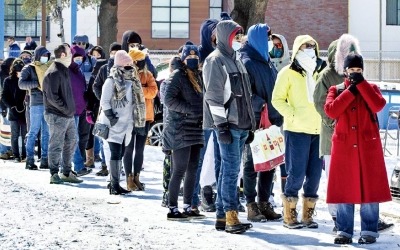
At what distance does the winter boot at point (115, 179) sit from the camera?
1372 centimetres

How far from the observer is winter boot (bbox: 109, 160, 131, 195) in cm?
1372

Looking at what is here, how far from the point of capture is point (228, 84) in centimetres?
1047

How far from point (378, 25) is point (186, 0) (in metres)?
13.0

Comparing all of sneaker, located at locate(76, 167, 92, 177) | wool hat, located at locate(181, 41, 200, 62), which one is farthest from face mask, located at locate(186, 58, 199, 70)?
sneaker, located at locate(76, 167, 92, 177)

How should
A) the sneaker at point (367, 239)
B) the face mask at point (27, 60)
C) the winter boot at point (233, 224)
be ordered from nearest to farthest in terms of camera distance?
the sneaker at point (367, 239)
the winter boot at point (233, 224)
the face mask at point (27, 60)

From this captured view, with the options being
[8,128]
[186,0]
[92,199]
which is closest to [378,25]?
[186,0]

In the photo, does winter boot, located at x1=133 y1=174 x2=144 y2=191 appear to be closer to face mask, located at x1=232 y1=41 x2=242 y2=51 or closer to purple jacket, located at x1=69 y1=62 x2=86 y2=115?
purple jacket, located at x1=69 y1=62 x2=86 y2=115

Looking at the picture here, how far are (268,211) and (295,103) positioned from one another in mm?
1347

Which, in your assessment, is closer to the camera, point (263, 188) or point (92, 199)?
point (263, 188)

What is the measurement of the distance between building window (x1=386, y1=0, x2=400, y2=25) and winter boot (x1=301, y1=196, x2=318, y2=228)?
45754 millimetres

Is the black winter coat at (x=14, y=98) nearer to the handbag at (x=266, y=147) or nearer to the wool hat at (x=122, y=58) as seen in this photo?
the wool hat at (x=122, y=58)

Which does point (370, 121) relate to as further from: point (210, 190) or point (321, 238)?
point (210, 190)

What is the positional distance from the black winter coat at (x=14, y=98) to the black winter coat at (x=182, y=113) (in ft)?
25.8

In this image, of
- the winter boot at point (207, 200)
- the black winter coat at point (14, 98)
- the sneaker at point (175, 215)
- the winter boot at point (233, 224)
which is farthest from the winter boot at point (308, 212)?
the black winter coat at point (14, 98)
